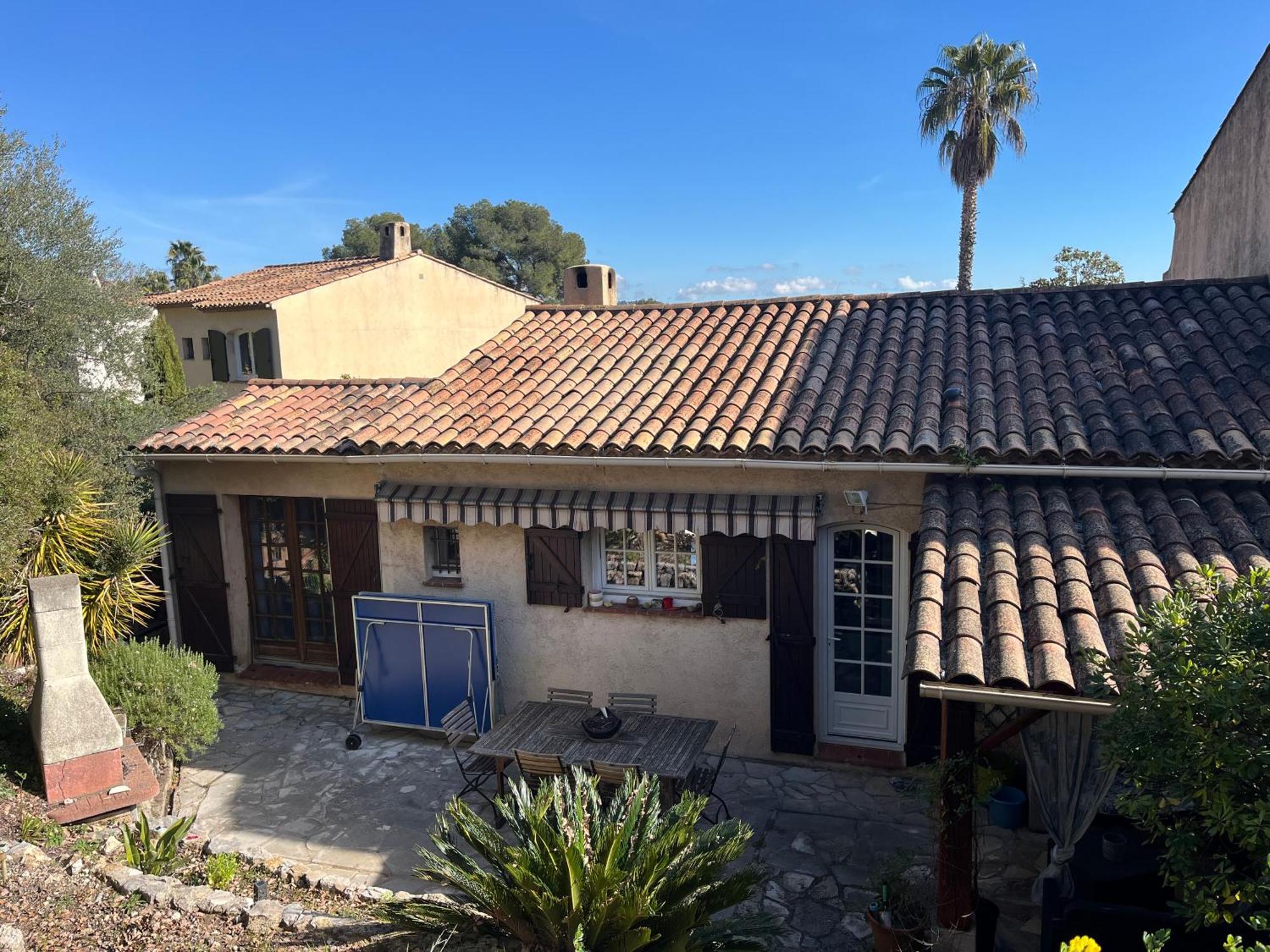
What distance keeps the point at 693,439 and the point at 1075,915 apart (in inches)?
246

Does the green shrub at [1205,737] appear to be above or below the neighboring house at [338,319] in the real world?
below

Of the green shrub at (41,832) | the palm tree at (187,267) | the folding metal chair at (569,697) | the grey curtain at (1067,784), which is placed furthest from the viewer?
the palm tree at (187,267)

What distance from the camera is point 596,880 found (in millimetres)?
6074

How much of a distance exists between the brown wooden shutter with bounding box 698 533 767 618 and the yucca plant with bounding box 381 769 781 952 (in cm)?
415

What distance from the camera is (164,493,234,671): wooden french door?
14578 millimetres

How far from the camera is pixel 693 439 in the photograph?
10648 millimetres

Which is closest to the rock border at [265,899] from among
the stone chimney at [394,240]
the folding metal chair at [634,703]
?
the folding metal chair at [634,703]

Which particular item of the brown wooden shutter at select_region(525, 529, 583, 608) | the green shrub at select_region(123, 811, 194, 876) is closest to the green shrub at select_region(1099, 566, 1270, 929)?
the brown wooden shutter at select_region(525, 529, 583, 608)

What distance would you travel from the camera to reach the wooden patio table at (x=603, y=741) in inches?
365

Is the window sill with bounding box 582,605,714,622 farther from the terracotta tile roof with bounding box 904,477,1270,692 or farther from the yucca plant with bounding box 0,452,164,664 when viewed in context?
Result: the yucca plant with bounding box 0,452,164,664

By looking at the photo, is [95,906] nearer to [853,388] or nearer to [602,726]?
[602,726]

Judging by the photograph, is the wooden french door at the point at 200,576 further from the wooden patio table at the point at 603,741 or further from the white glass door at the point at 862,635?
the white glass door at the point at 862,635

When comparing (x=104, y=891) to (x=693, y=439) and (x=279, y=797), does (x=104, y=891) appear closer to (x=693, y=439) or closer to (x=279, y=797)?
(x=279, y=797)

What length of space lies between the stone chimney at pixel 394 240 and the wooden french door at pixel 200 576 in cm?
1929
